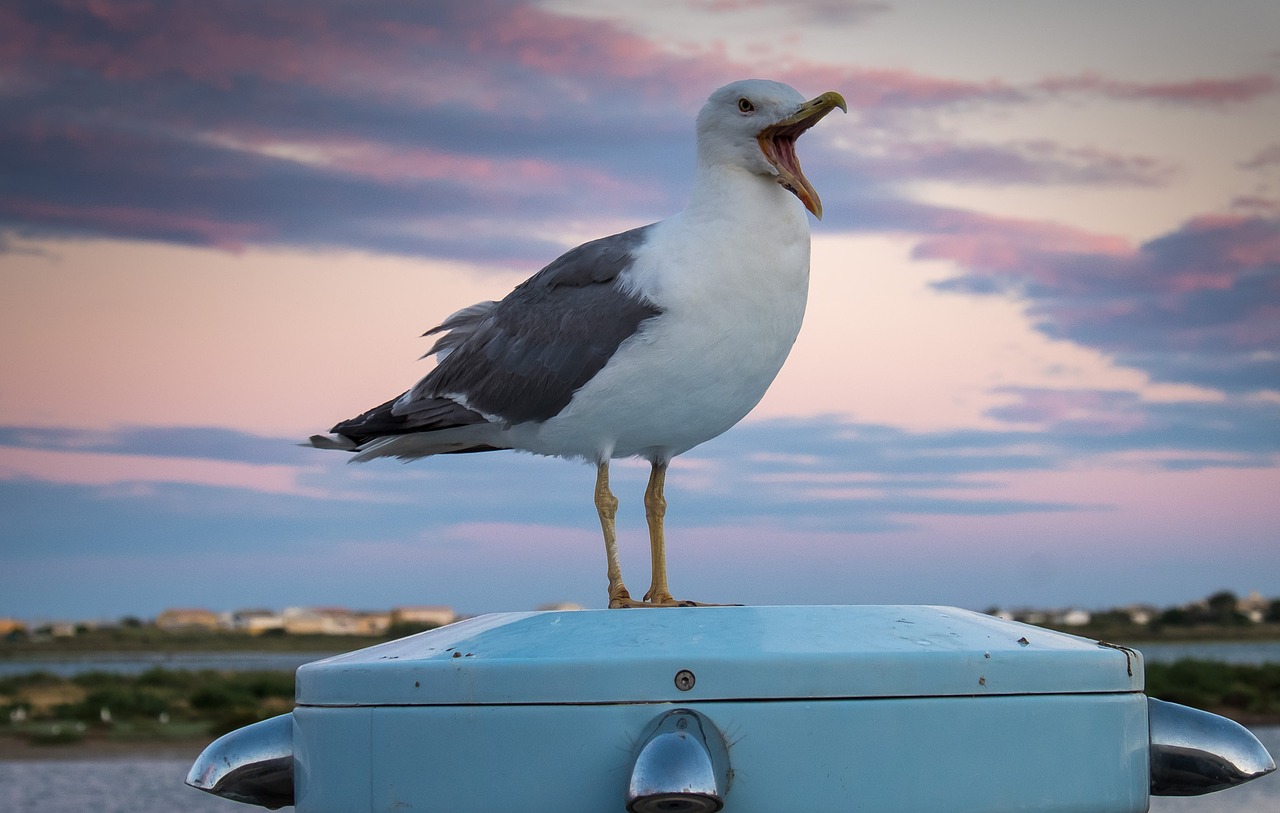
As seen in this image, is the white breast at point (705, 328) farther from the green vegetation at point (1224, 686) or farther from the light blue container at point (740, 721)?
the green vegetation at point (1224, 686)

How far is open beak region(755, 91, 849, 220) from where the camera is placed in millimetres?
4805

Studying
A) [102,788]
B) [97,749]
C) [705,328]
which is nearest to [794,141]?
[705,328]

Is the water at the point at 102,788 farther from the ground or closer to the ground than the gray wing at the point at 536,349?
closer to the ground

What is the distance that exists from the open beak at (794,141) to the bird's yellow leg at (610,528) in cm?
122

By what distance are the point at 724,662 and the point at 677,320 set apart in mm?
2401

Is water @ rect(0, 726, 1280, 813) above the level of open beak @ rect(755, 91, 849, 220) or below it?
below

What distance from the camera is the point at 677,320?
16.3 ft

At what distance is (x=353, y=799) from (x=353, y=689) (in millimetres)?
223

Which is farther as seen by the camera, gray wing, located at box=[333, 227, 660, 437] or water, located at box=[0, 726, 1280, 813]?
water, located at box=[0, 726, 1280, 813]

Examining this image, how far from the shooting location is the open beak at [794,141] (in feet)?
15.8

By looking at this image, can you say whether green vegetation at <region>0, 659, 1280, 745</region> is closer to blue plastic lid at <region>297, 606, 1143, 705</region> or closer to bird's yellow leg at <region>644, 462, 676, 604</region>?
bird's yellow leg at <region>644, 462, 676, 604</region>

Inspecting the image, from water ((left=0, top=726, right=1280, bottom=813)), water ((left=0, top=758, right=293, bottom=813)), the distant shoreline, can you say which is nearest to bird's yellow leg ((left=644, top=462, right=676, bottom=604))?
water ((left=0, top=758, right=293, bottom=813))

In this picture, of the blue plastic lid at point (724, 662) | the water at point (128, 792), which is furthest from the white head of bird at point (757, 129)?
the water at point (128, 792)

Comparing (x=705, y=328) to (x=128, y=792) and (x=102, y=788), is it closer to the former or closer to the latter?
(x=128, y=792)
